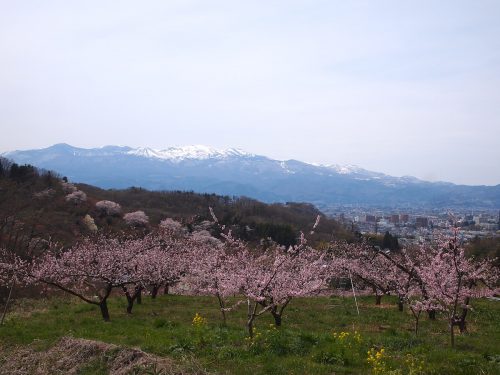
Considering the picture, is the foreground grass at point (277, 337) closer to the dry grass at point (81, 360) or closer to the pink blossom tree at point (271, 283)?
the dry grass at point (81, 360)

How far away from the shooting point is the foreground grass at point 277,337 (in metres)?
11.1

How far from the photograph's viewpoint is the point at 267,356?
462 inches

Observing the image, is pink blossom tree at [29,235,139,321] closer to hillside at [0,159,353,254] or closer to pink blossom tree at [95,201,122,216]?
hillside at [0,159,353,254]

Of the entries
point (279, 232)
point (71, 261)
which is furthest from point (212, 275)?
point (279, 232)

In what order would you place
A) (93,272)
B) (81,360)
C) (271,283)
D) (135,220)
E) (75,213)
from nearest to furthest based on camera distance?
(81,360), (271,283), (93,272), (75,213), (135,220)

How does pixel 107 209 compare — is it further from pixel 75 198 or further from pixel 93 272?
pixel 93 272

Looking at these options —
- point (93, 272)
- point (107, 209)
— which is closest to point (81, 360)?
point (93, 272)

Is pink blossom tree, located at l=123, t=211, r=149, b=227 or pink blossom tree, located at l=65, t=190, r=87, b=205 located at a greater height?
pink blossom tree, located at l=65, t=190, r=87, b=205

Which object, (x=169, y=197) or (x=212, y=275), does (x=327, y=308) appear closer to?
(x=212, y=275)

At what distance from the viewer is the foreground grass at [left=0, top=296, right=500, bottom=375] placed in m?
11.1

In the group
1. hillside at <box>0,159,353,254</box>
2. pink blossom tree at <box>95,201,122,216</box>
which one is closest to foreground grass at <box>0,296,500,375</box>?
hillside at <box>0,159,353,254</box>

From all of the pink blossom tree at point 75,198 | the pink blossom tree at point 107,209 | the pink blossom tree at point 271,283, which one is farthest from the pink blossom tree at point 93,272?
the pink blossom tree at point 107,209

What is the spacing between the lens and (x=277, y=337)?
1309 cm

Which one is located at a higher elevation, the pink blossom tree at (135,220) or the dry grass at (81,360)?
the dry grass at (81,360)
